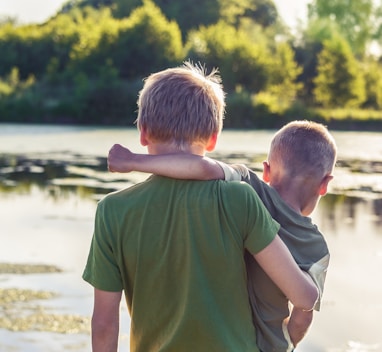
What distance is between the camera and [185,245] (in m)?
1.98

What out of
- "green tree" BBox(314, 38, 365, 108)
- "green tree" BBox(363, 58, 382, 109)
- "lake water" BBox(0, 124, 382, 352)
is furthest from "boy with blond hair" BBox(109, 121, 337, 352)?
"green tree" BBox(363, 58, 382, 109)

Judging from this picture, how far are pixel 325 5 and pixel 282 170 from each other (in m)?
81.9

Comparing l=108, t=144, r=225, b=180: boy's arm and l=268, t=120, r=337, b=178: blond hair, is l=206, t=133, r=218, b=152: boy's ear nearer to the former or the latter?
l=108, t=144, r=225, b=180: boy's arm

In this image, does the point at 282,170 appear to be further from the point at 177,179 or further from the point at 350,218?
the point at 350,218

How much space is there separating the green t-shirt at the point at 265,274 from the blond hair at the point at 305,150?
0.09m

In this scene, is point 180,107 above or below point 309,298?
above

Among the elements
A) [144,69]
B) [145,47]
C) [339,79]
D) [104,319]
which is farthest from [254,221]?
[339,79]

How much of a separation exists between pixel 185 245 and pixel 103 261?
20cm

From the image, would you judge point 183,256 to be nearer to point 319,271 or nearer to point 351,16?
point 319,271

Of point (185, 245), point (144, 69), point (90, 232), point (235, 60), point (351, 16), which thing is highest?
point (351, 16)

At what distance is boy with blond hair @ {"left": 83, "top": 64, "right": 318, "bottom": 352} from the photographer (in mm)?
1956

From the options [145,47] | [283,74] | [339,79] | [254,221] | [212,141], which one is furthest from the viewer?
[283,74]

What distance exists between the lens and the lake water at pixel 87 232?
542cm

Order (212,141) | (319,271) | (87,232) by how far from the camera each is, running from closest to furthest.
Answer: (212,141)
(319,271)
(87,232)
